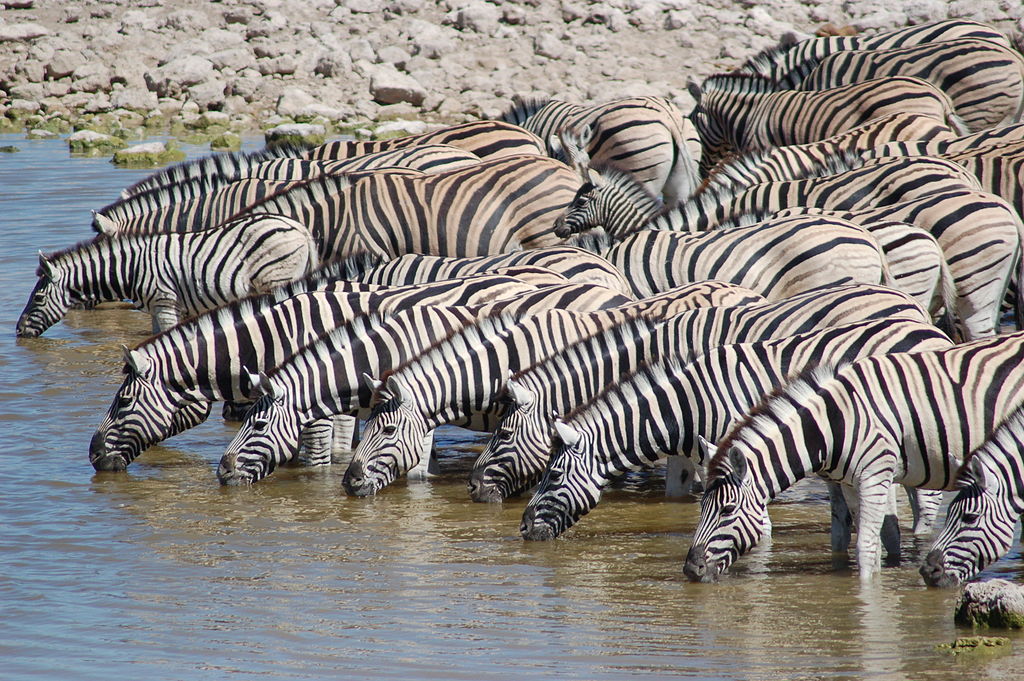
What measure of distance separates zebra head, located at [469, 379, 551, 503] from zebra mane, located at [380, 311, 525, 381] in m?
0.55

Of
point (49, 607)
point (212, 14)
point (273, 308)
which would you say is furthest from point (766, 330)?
point (212, 14)

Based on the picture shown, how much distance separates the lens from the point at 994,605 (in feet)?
20.5

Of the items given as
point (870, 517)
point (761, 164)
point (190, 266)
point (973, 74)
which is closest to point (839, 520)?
point (870, 517)

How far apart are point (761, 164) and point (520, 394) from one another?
16.7ft

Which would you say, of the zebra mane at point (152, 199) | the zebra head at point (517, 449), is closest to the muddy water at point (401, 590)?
the zebra head at point (517, 449)

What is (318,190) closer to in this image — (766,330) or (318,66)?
(766,330)

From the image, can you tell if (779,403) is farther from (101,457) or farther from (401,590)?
(101,457)

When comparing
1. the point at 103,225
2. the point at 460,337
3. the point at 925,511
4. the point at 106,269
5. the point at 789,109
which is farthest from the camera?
the point at 789,109

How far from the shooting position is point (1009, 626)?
630 centimetres

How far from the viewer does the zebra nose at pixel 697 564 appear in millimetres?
6988

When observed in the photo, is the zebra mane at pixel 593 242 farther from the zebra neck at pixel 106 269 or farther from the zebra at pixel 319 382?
the zebra neck at pixel 106 269

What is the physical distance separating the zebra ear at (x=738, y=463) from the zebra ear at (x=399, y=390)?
8.50ft

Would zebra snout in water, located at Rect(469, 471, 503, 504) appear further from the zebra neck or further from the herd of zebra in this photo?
the zebra neck

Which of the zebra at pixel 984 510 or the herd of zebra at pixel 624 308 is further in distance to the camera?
the herd of zebra at pixel 624 308
